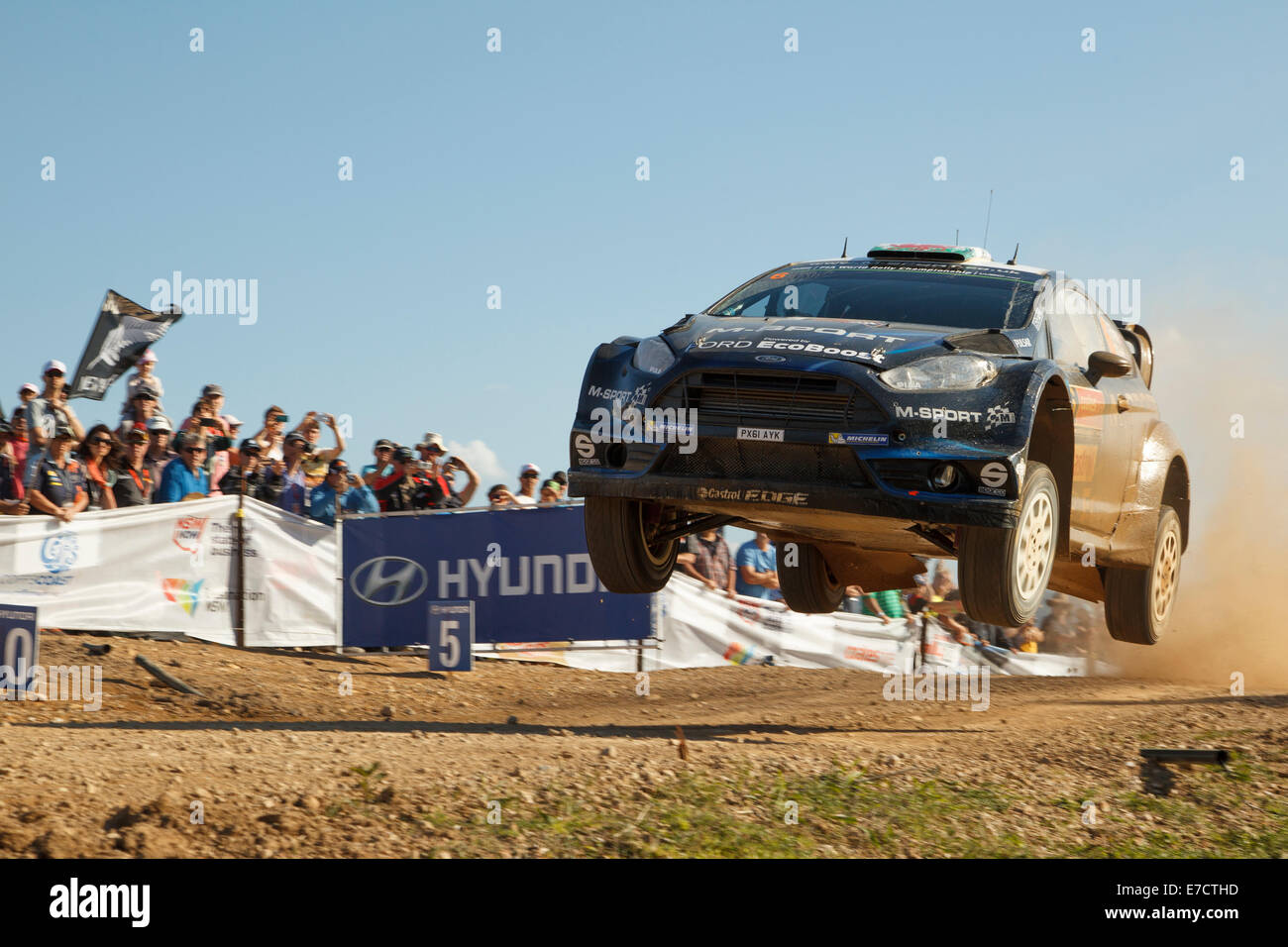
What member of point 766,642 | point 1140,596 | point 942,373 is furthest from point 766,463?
point 766,642

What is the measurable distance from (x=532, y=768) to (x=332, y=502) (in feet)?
24.9

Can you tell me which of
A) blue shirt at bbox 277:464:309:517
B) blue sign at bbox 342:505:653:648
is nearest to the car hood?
blue sign at bbox 342:505:653:648

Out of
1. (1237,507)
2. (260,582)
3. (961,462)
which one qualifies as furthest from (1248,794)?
(1237,507)

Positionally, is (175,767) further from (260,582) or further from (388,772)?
(260,582)

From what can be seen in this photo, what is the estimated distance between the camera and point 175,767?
577cm

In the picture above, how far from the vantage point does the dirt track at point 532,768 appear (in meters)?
4.98

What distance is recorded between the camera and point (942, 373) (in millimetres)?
6410

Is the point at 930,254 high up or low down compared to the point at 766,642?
up

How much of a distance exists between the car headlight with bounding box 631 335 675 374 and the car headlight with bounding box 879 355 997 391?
1106 millimetres

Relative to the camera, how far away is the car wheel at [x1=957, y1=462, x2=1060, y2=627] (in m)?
6.48

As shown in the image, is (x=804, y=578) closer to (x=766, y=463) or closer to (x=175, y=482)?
(x=766, y=463)
